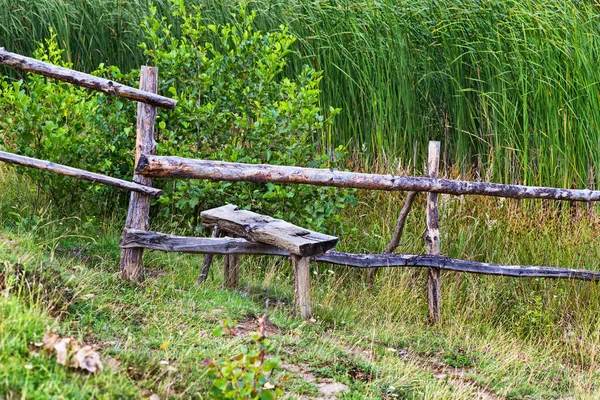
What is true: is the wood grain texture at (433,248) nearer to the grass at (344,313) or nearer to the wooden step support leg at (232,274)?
the grass at (344,313)

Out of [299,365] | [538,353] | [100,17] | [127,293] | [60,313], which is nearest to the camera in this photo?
[60,313]

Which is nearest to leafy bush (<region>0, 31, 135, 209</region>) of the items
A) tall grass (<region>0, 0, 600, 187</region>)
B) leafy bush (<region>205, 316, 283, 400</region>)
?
tall grass (<region>0, 0, 600, 187</region>)

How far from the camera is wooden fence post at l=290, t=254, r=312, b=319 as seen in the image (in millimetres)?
5141

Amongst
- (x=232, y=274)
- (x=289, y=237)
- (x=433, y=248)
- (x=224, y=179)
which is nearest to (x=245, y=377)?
(x=289, y=237)

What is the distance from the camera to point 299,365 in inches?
169

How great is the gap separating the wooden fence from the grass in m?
0.22

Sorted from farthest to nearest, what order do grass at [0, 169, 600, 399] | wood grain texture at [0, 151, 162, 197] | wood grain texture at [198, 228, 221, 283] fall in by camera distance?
1. wood grain texture at [198, 228, 221, 283]
2. wood grain texture at [0, 151, 162, 197]
3. grass at [0, 169, 600, 399]

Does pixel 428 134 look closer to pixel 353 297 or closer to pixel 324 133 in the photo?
pixel 324 133

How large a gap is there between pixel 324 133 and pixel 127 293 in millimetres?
3455

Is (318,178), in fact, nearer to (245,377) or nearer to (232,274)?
(232,274)

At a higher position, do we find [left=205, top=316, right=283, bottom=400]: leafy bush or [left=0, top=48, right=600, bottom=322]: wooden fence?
[left=0, top=48, right=600, bottom=322]: wooden fence

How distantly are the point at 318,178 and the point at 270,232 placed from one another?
66 centimetres

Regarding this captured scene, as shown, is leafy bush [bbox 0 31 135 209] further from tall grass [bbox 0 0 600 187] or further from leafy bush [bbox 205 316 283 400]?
leafy bush [bbox 205 316 283 400]

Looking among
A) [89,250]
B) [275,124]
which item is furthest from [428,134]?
[89,250]
